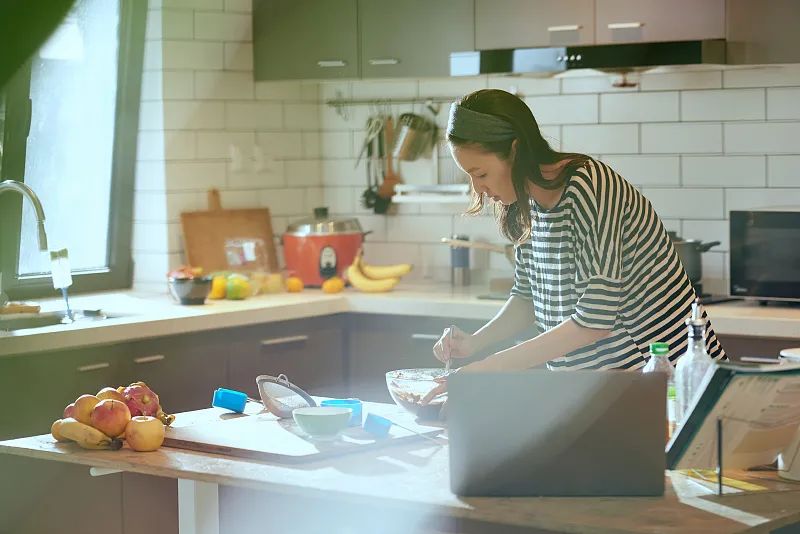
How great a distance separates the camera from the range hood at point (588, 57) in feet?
11.6

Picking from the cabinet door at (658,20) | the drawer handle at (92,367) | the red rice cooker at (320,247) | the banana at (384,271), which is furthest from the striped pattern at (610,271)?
the red rice cooker at (320,247)

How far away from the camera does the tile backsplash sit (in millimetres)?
3893

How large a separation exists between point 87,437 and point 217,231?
2.40 metres

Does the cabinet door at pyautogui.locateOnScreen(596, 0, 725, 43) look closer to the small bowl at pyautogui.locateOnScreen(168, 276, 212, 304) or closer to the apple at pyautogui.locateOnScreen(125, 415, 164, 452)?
the small bowl at pyautogui.locateOnScreen(168, 276, 212, 304)

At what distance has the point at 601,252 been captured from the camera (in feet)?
7.48

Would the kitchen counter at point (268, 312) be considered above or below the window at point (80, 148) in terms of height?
below

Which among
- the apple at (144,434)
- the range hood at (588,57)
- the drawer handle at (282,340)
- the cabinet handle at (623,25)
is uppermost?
the cabinet handle at (623,25)

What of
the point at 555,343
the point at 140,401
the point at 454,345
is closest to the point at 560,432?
the point at 555,343

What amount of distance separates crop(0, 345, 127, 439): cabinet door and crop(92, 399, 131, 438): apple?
1117mm

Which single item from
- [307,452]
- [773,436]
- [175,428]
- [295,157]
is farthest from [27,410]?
[773,436]

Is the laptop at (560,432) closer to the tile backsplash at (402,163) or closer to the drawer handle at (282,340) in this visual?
the drawer handle at (282,340)

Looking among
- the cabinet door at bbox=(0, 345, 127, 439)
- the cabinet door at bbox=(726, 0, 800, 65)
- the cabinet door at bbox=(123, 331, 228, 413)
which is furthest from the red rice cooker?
the cabinet door at bbox=(726, 0, 800, 65)

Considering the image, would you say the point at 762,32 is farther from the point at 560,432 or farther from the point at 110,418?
the point at 110,418

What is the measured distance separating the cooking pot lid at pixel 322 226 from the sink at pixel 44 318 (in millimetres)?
963
